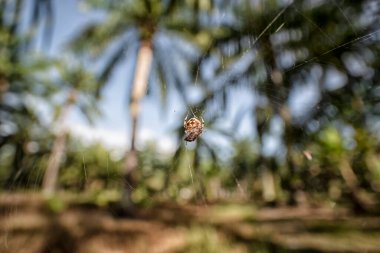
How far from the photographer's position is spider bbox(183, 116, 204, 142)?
1.40 m

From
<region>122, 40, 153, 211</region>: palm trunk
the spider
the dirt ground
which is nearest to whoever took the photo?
the spider

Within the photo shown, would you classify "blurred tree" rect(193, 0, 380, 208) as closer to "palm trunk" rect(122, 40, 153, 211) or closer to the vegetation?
the vegetation

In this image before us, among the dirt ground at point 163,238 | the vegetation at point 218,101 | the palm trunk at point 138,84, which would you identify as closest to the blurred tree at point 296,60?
the vegetation at point 218,101

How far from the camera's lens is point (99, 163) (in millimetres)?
33031

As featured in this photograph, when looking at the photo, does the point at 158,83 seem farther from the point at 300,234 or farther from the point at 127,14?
the point at 300,234

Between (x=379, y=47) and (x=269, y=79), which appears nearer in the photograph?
(x=269, y=79)

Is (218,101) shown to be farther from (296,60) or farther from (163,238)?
(163,238)

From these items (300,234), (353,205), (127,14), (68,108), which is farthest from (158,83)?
(68,108)

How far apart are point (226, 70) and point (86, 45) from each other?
863 centimetres

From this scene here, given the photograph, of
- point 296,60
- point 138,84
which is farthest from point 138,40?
point 296,60

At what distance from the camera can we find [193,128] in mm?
1397

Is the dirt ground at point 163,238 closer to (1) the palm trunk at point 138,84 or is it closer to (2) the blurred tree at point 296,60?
(1) the palm trunk at point 138,84

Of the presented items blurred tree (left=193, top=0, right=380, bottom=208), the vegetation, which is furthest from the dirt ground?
blurred tree (left=193, top=0, right=380, bottom=208)

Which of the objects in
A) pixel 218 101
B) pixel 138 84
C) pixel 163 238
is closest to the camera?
pixel 218 101
